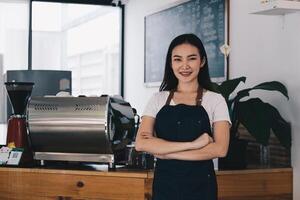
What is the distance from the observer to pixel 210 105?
1.85m

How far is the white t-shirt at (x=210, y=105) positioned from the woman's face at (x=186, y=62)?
3.5 inches

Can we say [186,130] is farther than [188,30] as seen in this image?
No

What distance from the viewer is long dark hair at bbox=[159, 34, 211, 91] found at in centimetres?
188

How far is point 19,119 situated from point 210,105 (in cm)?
118

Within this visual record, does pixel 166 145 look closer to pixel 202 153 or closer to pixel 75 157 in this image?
pixel 202 153

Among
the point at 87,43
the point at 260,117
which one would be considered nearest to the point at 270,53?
the point at 260,117

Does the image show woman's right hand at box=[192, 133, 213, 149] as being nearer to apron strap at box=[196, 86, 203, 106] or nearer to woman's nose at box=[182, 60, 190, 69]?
apron strap at box=[196, 86, 203, 106]

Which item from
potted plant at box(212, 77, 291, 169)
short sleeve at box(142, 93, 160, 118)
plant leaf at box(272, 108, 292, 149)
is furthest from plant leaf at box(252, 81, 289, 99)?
short sleeve at box(142, 93, 160, 118)

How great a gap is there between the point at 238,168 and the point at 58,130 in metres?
0.89

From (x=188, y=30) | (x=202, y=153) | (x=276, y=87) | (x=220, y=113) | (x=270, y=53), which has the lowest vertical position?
(x=202, y=153)

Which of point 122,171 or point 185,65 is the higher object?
point 185,65

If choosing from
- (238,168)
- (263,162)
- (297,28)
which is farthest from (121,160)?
(297,28)

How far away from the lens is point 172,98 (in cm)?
190

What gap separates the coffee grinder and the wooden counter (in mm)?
132
